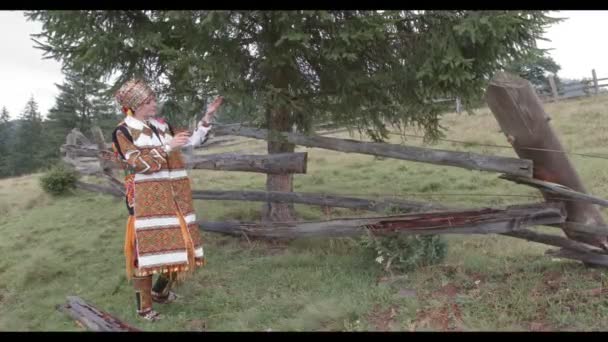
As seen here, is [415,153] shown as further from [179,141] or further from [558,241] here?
[179,141]

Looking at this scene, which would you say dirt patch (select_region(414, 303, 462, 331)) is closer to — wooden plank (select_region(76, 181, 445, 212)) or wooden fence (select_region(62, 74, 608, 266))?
wooden fence (select_region(62, 74, 608, 266))

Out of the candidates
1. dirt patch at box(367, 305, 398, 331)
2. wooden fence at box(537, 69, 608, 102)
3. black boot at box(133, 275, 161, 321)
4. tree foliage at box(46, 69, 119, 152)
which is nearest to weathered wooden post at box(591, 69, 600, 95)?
wooden fence at box(537, 69, 608, 102)

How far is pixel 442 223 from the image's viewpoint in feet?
14.1

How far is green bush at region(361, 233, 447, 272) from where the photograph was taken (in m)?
4.61

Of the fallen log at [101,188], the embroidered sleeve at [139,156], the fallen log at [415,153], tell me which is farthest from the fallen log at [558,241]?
the fallen log at [101,188]

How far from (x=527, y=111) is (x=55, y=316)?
463cm

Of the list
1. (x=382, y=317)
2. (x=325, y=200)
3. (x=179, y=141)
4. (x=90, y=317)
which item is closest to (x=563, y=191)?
(x=382, y=317)

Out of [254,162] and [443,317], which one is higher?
[254,162]

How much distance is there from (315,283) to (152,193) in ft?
5.60

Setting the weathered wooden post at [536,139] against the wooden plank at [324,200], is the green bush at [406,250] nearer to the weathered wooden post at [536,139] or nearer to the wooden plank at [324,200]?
the wooden plank at [324,200]

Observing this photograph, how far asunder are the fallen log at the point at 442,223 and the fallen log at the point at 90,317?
1851 millimetres

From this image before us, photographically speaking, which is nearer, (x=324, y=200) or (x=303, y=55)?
(x=324, y=200)
